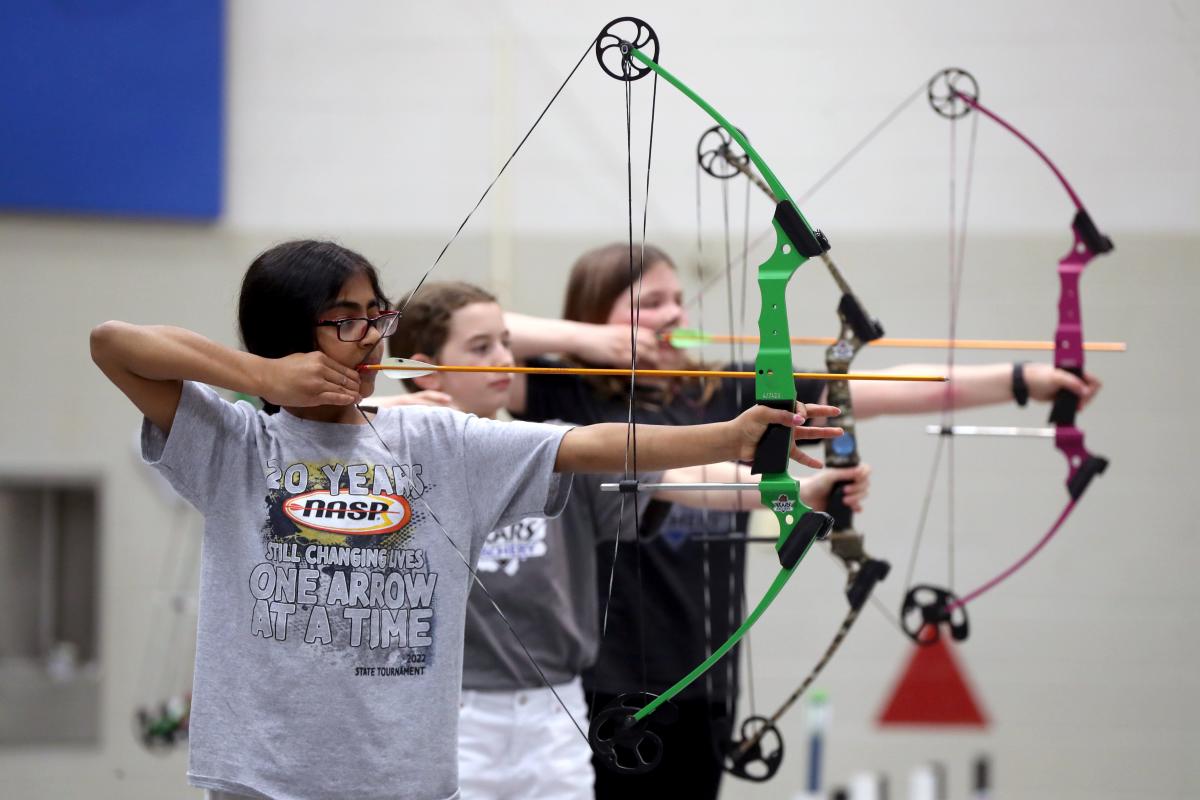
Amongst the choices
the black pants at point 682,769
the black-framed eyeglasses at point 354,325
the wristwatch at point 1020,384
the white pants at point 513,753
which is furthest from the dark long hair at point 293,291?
the wristwatch at point 1020,384

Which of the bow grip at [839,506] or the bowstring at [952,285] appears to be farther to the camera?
the bowstring at [952,285]

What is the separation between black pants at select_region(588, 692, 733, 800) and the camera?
1.99 metres

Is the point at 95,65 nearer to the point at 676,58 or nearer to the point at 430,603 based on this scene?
the point at 676,58

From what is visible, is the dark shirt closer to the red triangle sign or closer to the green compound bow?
the green compound bow

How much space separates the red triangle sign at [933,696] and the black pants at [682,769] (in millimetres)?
1124

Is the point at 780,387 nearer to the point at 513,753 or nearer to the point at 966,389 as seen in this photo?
the point at 513,753

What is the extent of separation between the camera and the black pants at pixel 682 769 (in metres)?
1.99

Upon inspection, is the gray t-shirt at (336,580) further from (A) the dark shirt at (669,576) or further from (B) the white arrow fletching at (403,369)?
(A) the dark shirt at (669,576)

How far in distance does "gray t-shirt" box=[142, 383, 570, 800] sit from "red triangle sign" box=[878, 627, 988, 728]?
2.00 m

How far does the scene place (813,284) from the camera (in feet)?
9.47

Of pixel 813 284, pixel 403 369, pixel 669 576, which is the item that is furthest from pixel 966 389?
pixel 403 369

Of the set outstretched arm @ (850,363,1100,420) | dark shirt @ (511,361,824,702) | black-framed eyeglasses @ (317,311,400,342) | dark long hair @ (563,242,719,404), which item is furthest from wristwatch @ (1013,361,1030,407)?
black-framed eyeglasses @ (317,311,400,342)

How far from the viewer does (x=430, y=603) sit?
1.24 metres

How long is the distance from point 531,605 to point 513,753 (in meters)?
0.19
